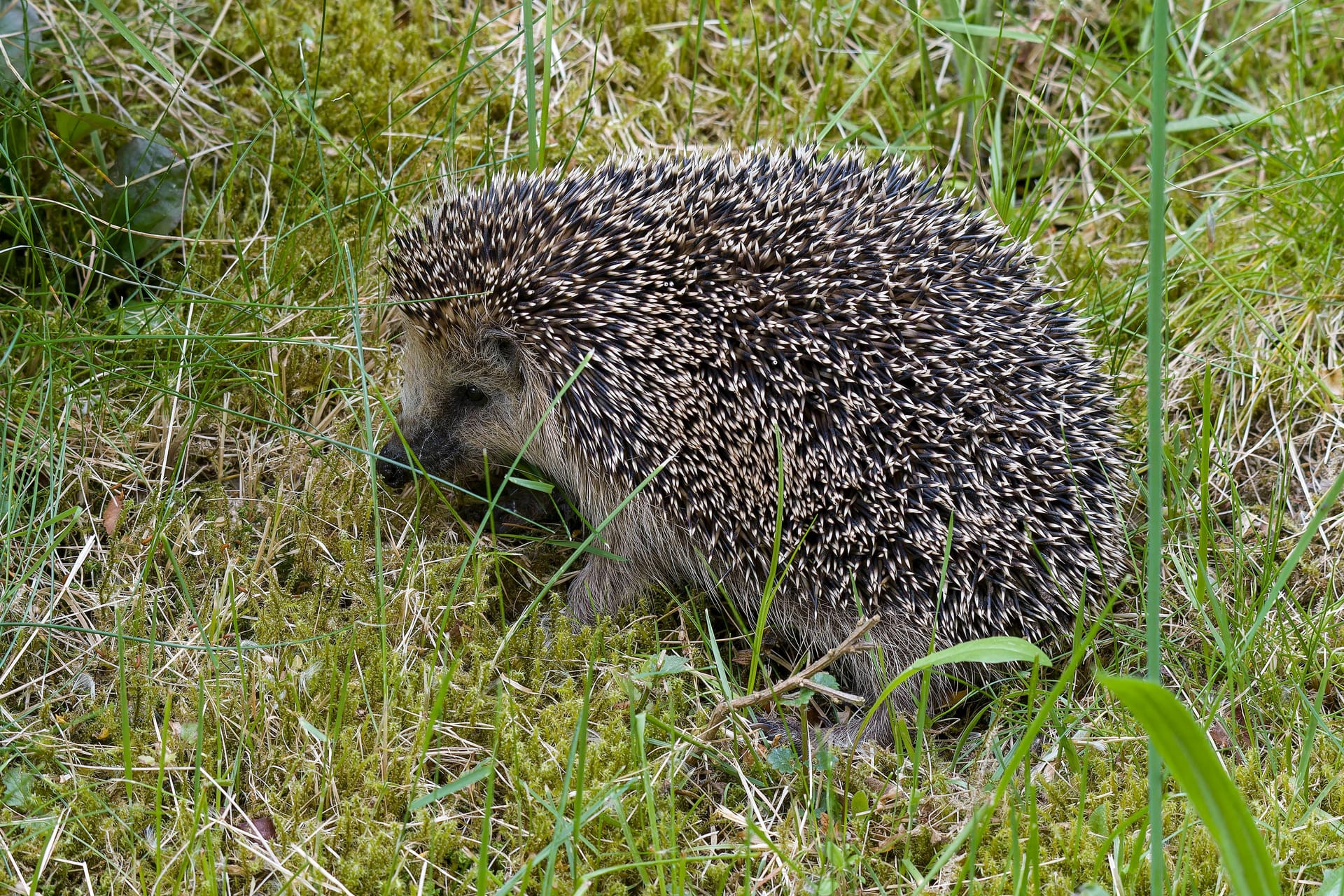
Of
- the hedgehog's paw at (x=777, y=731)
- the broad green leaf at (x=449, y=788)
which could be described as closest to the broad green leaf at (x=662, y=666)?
the hedgehog's paw at (x=777, y=731)

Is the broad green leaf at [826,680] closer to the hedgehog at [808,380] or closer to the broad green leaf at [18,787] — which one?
the hedgehog at [808,380]

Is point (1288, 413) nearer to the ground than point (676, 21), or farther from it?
Answer: nearer to the ground

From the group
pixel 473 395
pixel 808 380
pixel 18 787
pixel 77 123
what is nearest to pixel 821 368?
pixel 808 380

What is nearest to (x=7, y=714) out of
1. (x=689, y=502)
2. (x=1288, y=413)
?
(x=689, y=502)

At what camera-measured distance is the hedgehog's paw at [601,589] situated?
4.94 meters

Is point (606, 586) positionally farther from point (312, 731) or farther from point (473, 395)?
point (312, 731)

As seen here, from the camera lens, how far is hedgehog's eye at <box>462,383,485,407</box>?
494cm

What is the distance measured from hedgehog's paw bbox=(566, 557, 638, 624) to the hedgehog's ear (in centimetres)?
89

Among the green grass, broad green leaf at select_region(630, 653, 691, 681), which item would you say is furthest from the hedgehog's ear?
broad green leaf at select_region(630, 653, 691, 681)

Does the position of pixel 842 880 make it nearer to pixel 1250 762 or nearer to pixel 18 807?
pixel 1250 762

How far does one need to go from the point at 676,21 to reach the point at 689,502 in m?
3.29

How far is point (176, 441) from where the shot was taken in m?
4.91

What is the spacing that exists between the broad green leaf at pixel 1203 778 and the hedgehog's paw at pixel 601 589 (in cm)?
272

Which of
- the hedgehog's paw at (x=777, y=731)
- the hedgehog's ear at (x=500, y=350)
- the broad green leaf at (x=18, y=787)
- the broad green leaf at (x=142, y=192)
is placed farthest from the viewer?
the broad green leaf at (x=142, y=192)
